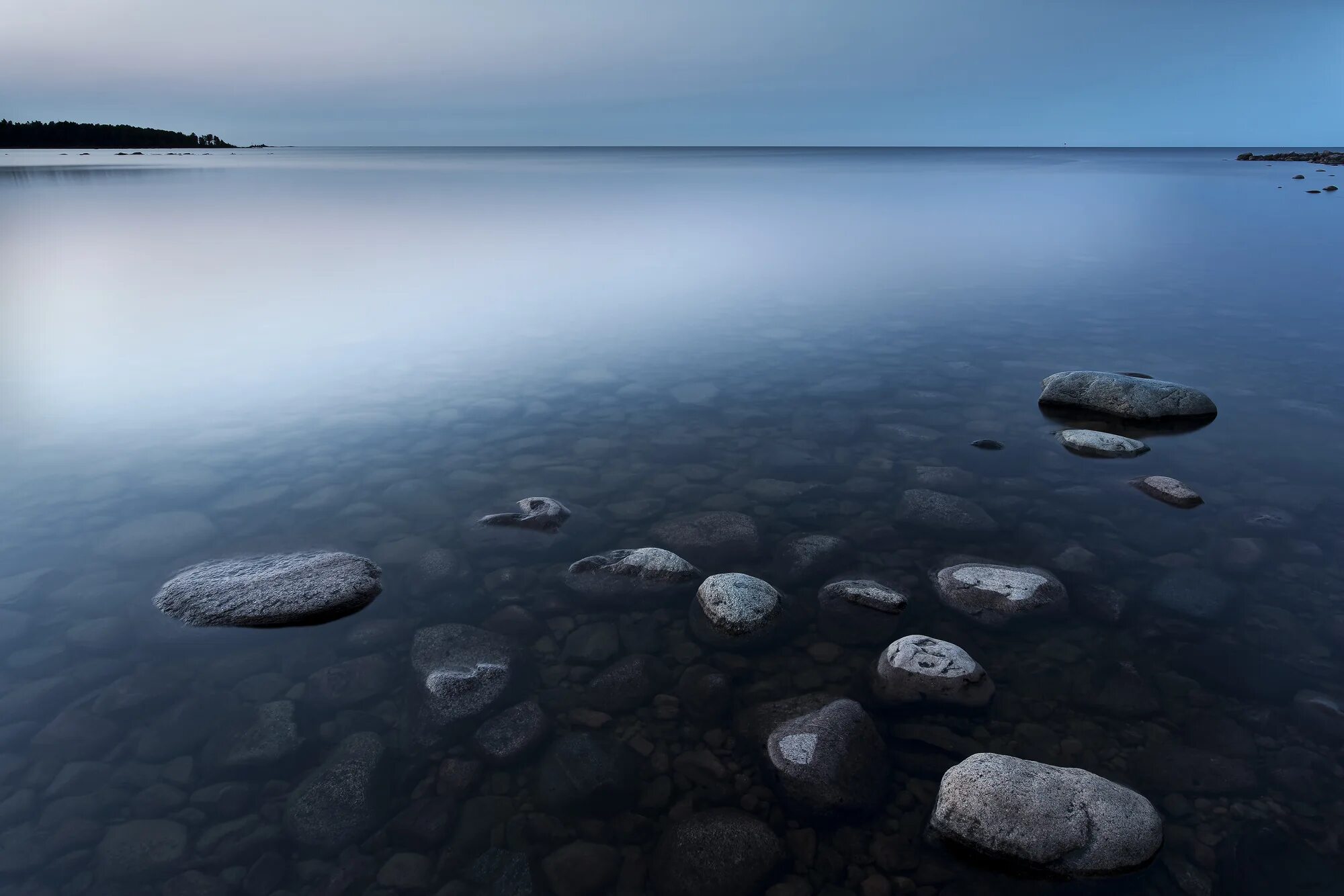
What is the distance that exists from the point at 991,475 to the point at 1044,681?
3.57 meters

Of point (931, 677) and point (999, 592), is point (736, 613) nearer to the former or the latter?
point (931, 677)

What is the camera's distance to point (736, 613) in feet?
19.5

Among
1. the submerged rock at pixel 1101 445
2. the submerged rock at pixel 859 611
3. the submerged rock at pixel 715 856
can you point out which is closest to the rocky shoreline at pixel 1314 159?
the submerged rock at pixel 1101 445

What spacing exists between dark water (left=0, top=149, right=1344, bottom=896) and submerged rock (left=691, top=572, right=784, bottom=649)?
17 centimetres

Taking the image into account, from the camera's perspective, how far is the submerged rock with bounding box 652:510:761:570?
6992 mm

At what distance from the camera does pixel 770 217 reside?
36.9 meters

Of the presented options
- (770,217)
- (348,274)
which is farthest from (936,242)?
(348,274)

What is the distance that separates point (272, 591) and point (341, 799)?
2383 mm

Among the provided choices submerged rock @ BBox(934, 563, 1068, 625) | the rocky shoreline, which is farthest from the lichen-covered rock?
the rocky shoreline

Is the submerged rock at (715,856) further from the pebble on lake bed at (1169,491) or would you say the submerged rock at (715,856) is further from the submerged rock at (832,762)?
the pebble on lake bed at (1169,491)

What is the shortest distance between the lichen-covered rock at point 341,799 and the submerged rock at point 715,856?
1.71 m

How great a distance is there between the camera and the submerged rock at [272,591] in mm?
6082

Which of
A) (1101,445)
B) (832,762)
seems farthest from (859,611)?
(1101,445)

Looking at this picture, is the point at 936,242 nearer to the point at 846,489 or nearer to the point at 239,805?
the point at 846,489
